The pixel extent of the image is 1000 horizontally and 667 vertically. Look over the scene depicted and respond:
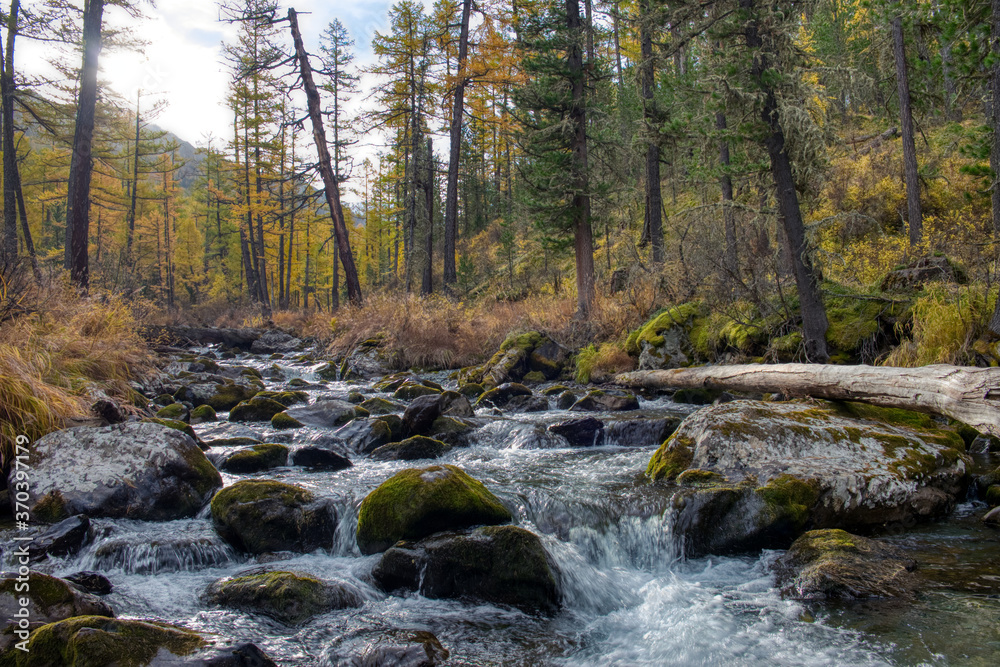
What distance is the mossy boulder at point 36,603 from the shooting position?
280cm

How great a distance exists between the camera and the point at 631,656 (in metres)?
3.19

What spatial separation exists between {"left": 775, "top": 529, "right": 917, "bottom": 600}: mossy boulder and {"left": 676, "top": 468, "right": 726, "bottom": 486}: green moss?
938 mm

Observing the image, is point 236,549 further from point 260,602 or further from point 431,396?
point 431,396

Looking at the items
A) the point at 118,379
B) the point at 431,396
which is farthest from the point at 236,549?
the point at 118,379

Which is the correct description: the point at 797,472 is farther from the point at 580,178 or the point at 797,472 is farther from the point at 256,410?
the point at 580,178

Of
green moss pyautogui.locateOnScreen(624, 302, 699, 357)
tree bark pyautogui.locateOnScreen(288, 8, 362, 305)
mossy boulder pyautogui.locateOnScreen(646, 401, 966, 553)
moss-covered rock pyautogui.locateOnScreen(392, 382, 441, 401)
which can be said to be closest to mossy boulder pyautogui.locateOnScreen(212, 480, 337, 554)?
mossy boulder pyautogui.locateOnScreen(646, 401, 966, 553)

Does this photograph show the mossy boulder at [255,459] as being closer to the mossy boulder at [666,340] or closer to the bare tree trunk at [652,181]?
the mossy boulder at [666,340]

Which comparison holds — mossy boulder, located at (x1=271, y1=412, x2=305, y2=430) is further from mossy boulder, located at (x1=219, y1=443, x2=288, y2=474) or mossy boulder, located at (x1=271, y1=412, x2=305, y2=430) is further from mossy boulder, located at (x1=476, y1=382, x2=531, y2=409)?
mossy boulder, located at (x1=476, y1=382, x2=531, y2=409)

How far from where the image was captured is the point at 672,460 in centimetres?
551

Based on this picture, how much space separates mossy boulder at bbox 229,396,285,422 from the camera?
29.6ft

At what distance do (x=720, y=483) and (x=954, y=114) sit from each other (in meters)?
23.8

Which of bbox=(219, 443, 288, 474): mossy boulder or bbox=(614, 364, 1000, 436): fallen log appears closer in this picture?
bbox=(614, 364, 1000, 436): fallen log

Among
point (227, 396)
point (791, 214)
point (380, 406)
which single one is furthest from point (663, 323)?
point (227, 396)

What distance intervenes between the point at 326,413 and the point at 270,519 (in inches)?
178
